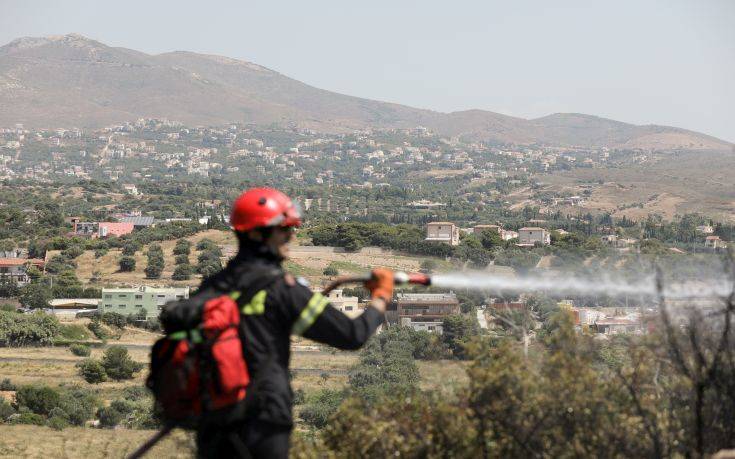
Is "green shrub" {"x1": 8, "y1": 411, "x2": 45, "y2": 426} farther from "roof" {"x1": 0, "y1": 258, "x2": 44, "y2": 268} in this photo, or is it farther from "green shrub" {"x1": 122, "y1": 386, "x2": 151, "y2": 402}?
"roof" {"x1": 0, "y1": 258, "x2": 44, "y2": 268}

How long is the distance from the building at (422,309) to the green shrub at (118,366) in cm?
1287

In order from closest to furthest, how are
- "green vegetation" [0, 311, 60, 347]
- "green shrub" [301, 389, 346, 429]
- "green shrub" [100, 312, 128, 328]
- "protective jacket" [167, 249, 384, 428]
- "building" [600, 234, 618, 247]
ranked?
"protective jacket" [167, 249, 384, 428] → "green shrub" [301, 389, 346, 429] → "green vegetation" [0, 311, 60, 347] → "green shrub" [100, 312, 128, 328] → "building" [600, 234, 618, 247]

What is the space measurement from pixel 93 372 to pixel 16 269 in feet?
115

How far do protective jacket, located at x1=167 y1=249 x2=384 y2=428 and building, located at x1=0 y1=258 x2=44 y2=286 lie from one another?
65.5 metres

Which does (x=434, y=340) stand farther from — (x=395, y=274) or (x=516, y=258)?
(x=516, y=258)

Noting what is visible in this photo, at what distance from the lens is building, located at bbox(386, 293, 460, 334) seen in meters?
46.9

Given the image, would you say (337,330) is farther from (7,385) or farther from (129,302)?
(129,302)

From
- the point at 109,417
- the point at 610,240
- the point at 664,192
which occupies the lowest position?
the point at 109,417

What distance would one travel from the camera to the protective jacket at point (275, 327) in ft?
13.5

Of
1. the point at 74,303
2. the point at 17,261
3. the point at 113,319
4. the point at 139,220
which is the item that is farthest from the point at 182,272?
the point at 139,220

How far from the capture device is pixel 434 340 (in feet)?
20.4

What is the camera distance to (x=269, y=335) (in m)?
4.13

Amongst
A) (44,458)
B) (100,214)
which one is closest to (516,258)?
(44,458)

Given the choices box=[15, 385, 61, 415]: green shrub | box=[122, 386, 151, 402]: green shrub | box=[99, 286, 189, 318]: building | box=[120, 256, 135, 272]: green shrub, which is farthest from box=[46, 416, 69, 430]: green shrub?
box=[120, 256, 135, 272]: green shrub
